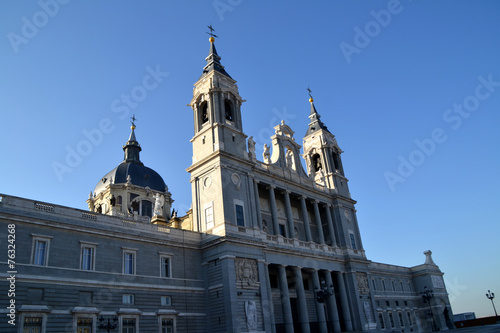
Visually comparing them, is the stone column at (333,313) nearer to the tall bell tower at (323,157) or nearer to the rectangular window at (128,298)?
the tall bell tower at (323,157)

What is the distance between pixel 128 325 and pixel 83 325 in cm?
311

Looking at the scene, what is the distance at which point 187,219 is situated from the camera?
157 feet

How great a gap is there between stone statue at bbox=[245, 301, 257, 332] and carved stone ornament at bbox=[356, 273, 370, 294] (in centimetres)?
1802

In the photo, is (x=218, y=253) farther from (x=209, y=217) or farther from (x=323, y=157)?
(x=323, y=157)

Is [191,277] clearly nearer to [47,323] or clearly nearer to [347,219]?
[47,323]

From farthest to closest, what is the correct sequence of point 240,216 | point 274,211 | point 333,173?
point 333,173, point 274,211, point 240,216

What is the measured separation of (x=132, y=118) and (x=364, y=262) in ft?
153

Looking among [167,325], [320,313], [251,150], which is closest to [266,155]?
[251,150]

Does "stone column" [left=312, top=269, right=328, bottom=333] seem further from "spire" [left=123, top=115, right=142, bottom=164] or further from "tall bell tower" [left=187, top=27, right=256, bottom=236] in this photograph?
"spire" [left=123, top=115, right=142, bottom=164]

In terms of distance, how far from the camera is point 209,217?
1395 inches

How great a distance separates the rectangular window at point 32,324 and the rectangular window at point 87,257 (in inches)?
158

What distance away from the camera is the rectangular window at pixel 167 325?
29.5 metres

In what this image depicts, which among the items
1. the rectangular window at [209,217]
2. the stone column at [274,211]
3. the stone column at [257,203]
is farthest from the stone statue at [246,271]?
the stone column at [274,211]

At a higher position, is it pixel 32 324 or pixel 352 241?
pixel 352 241
